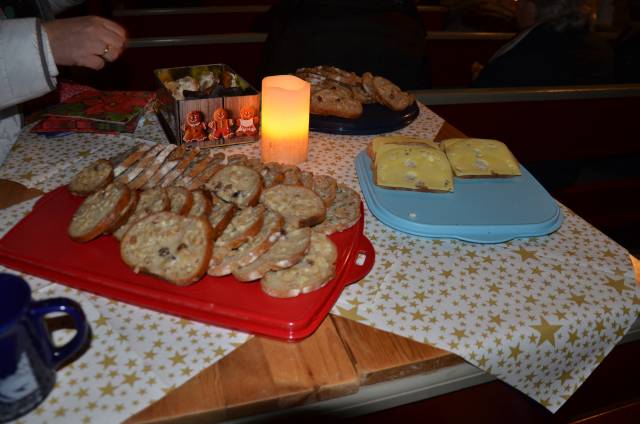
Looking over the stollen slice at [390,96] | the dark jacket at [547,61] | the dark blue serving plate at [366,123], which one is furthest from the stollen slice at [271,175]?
the dark jacket at [547,61]

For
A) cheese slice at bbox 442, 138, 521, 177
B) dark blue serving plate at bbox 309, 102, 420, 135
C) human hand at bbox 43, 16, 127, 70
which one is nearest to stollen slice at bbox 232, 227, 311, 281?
cheese slice at bbox 442, 138, 521, 177

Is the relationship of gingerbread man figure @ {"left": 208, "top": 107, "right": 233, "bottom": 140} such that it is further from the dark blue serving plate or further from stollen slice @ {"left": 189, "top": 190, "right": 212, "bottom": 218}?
stollen slice @ {"left": 189, "top": 190, "right": 212, "bottom": 218}

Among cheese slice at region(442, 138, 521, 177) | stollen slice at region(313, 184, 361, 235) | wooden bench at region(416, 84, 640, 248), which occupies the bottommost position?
wooden bench at region(416, 84, 640, 248)

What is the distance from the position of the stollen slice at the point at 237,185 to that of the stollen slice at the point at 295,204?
0.11 feet

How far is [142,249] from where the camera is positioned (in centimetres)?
117

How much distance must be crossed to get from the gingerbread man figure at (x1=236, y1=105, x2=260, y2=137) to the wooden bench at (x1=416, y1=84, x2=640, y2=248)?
116cm

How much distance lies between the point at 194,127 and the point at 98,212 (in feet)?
1.89

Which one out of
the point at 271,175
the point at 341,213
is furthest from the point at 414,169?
the point at 271,175

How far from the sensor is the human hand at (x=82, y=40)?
163 cm

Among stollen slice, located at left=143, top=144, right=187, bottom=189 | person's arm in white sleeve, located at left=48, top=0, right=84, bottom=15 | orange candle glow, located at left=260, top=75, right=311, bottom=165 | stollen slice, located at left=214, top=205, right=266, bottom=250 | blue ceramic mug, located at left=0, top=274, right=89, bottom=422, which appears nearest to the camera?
blue ceramic mug, located at left=0, top=274, right=89, bottom=422

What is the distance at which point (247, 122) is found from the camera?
1858 millimetres

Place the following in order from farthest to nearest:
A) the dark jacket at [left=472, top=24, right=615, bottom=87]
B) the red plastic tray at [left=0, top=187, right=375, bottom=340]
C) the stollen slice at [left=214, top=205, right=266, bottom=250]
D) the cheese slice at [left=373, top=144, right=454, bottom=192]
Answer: the dark jacket at [left=472, top=24, right=615, bottom=87]
the cheese slice at [left=373, top=144, right=454, bottom=192]
the stollen slice at [left=214, top=205, right=266, bottom=250]
the red plastic tray at [left=0, top=187, right=375, bottom=340]

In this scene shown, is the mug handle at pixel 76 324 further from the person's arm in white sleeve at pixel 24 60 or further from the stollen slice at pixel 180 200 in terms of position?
the person's arm in white sleeve at pixel 24 60

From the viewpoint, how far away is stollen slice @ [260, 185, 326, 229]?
129cm
